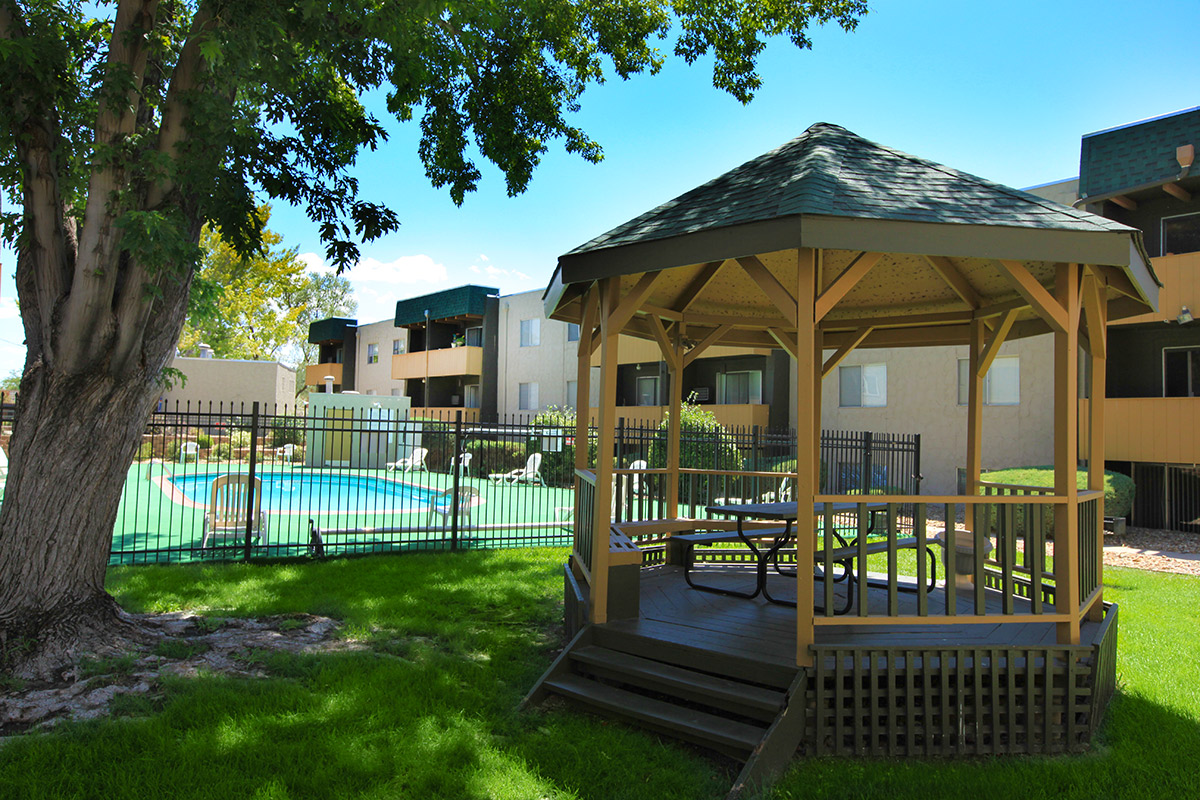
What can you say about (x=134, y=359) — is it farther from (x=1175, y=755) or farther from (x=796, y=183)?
(x=1175, y=755)

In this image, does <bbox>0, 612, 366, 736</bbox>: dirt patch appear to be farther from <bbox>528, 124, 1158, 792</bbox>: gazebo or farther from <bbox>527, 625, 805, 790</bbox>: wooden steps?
<bbox>528, 124, 1158, 792</bbox>: gazebo

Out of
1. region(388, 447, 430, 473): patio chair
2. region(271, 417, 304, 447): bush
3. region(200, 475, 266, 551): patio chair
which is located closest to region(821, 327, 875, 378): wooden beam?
region(271, 417, 304, 447): bush

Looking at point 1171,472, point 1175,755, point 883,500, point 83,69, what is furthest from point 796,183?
point 1171,472

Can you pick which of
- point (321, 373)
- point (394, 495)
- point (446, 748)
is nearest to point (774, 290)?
point (446, 748)

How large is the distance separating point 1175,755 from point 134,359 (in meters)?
7.50

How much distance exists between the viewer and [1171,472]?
15086mm

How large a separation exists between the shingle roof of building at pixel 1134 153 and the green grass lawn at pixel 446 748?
1227 centimetres

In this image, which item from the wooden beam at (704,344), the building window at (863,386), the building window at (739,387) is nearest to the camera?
the wooden beam at (704,344)

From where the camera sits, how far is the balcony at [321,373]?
4391 cm

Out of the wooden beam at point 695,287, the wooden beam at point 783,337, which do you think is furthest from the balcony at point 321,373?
the wooden beam at point 695,287

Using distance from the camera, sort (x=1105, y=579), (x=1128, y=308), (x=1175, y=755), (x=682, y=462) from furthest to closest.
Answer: (x=682, y=462) → (x=1105, y=579) → (x=1128, y=308) → (x=1175, y=755)

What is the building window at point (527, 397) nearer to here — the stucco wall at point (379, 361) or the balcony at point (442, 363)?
the balcony at point (442, 363)

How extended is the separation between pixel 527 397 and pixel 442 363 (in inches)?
194

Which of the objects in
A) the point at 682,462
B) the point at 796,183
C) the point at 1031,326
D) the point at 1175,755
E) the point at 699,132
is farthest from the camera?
the point at 682,462
